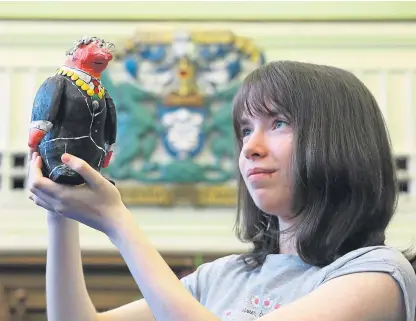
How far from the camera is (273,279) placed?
0.71m

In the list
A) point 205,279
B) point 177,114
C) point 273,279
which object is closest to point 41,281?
point 177,114

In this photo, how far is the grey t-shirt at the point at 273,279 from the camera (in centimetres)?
63

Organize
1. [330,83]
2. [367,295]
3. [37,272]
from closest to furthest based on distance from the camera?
[367,295]
[330,83]
[37,272]

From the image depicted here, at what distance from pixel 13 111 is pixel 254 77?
1.28 m

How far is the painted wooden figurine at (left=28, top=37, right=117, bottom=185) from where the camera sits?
0.66m

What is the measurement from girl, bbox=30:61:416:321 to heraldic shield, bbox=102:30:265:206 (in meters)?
1.05

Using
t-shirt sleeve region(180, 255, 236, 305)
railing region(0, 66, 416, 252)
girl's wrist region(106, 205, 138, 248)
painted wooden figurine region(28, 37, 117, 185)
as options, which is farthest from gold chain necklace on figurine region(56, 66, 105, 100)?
railing region(0, 66, 416, 252)

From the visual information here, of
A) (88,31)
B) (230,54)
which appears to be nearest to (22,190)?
(88,31)

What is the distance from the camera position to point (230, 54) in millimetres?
1869

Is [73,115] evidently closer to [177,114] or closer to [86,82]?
[86,82]

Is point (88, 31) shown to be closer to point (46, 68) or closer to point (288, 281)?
point (46, 68)

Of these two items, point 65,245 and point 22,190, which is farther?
point 22,190

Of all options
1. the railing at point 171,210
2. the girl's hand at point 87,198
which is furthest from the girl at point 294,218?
the railing at point 171,210

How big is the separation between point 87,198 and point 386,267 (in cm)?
30
